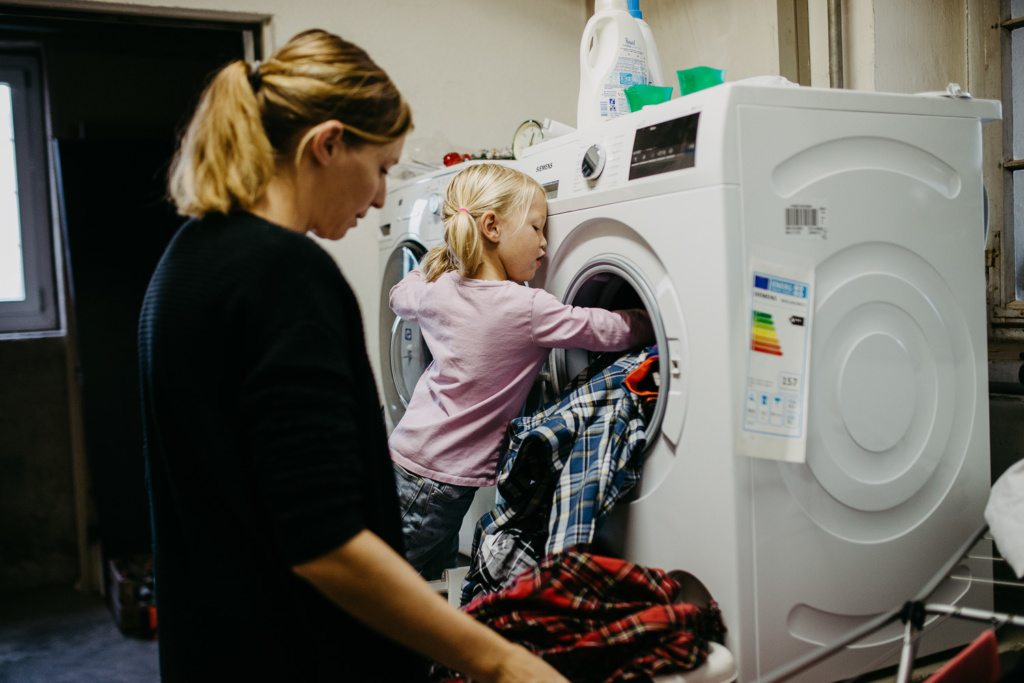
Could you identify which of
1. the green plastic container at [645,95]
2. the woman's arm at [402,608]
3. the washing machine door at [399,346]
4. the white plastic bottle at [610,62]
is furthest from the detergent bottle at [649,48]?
the woman's arm at [402,608]

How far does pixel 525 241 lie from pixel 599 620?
730 millimetres

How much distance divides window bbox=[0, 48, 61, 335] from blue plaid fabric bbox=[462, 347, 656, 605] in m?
2.85

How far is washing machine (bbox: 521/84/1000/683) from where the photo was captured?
47.6 inches

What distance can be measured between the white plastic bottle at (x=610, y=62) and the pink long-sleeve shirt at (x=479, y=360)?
0.46m

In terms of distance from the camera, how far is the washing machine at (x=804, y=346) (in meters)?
1.21

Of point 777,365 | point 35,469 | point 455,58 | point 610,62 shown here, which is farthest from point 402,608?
point 35,469

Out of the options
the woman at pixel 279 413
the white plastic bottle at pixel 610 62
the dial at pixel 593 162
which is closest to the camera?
the woman at pixel 279 413

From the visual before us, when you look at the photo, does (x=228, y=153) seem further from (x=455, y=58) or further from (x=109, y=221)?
(x=109, y=221)

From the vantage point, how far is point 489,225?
158cm

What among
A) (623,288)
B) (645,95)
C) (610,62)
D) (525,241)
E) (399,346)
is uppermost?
(610,62)

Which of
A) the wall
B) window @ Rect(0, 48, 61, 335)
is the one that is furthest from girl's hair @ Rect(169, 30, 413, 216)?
window @ Rect(0, 48, 61, 335)

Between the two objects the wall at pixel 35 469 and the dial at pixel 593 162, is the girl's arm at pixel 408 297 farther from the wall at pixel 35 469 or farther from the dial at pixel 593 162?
the wall at pixel 35 469

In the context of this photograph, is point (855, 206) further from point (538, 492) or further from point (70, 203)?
point (70, 203)

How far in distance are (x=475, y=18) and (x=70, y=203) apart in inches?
66.8
